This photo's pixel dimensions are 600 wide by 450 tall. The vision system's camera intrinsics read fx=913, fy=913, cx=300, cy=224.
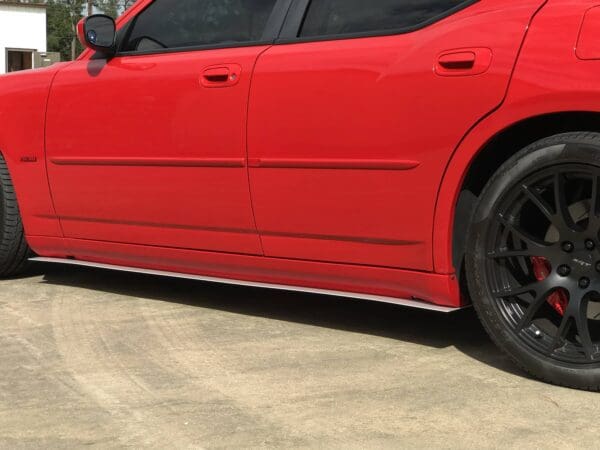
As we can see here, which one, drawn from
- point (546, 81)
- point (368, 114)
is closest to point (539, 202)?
point (546, 81)

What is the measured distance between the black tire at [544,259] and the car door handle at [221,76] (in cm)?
121

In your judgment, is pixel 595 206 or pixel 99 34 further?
pixel 99 34

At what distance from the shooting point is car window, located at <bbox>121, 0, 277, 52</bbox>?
4.02 meters

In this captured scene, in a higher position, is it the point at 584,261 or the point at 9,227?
the point at 584,261

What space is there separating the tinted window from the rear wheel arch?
56cm

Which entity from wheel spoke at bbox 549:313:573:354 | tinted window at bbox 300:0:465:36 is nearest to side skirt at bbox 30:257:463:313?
wheel spoke at bbox 549:313:573:354

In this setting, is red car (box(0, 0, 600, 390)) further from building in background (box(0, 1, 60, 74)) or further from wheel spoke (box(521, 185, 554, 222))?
building in background (box(0, 1, 60, 74))

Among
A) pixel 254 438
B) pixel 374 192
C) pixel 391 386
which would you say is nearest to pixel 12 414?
pixel 254 438

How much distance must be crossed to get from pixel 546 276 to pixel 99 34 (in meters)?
2.45

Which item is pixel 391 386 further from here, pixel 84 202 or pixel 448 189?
pixel 84 202

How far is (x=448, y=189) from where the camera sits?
333cm

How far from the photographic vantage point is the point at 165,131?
4.07 m

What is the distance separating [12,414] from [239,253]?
1.30 m

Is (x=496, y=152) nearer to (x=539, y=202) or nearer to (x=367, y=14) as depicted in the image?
(x=539, y=202)
